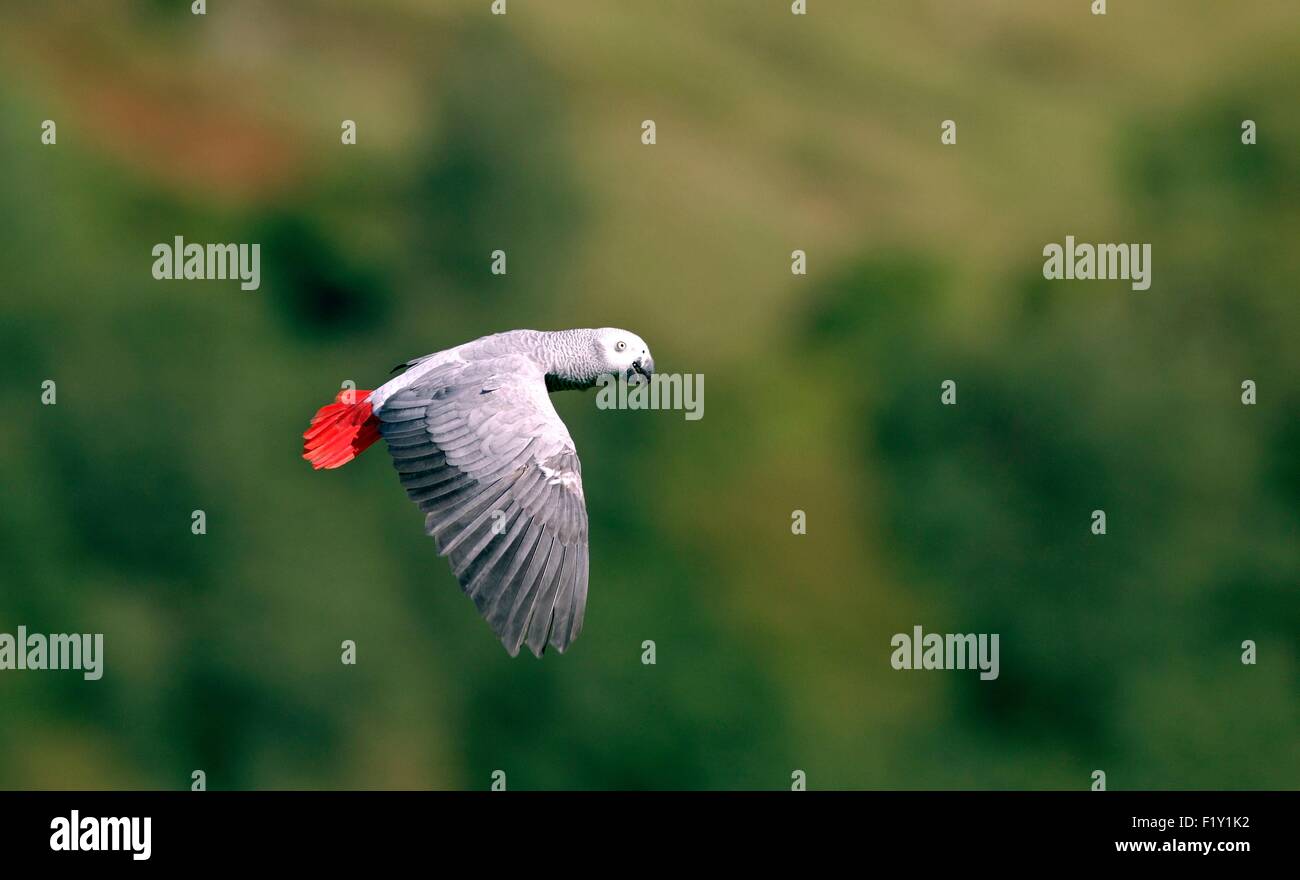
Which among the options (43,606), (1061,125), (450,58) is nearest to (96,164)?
(450,58)

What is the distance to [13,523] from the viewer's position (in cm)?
1268

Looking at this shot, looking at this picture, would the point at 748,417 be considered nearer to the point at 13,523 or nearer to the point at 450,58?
the point at 450,58

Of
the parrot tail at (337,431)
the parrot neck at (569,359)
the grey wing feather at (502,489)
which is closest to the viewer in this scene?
the grey wing feather at (502,489)

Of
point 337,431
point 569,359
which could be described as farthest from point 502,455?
point 337,431

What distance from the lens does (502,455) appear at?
4.46m

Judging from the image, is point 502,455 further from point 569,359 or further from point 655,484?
point 655,484

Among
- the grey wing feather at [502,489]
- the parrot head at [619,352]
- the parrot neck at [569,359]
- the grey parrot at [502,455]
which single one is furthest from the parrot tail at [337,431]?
the parrot head at [619,352]

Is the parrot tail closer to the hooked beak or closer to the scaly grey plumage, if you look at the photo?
the scaly grey plumage

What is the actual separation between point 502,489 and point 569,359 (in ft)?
2.68

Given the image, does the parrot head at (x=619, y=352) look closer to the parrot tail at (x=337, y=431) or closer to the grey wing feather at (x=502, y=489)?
the grey wing feather at (x=502, y=489)

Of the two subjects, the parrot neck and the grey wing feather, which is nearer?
the grey wing feather

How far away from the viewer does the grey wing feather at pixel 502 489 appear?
4.09 meters

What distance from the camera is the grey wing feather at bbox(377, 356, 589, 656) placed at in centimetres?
409

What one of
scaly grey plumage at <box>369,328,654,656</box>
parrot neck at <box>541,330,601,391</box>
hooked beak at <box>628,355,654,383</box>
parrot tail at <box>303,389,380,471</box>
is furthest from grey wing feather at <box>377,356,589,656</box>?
hooked beak at <box>628,355,654,383</box>
